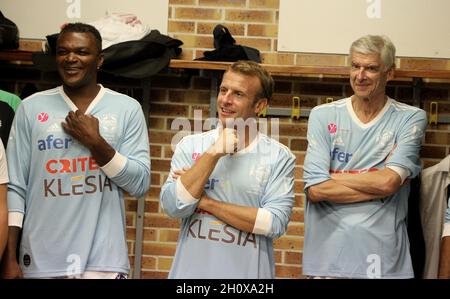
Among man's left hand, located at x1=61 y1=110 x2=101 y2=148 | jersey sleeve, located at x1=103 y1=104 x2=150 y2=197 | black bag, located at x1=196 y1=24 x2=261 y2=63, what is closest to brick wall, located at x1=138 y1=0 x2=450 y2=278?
black bag, located at x1=196 y1=24 x2=261 y2=63

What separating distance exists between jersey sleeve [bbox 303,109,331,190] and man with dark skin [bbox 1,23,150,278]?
550 millimetres

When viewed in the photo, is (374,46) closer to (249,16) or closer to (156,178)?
(249,16)

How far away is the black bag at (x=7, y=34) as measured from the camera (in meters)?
3.03

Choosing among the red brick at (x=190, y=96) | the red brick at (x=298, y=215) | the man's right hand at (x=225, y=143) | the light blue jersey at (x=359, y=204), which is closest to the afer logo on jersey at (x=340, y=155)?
the light blue jersey at (x=359, y=204)

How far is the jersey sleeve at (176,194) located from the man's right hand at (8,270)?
0.48 metres

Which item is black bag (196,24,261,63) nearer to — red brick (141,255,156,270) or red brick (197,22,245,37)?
red brick (197,22,245,37)

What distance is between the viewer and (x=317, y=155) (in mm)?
2410

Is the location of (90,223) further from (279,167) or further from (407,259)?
(407,259)

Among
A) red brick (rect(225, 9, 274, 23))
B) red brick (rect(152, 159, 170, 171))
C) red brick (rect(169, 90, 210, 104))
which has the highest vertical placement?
red brick (rect(225, 9, 274, 23))

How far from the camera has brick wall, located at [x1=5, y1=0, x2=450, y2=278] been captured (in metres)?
3.14

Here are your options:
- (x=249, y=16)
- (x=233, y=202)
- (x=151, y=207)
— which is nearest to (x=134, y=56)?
(x=249, y=16)

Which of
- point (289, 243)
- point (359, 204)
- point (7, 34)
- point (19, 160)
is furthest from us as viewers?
point (289, 243)

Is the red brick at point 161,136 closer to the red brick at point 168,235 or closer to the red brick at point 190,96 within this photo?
the red brick at point 190,96

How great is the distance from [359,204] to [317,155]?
215 millimetres
